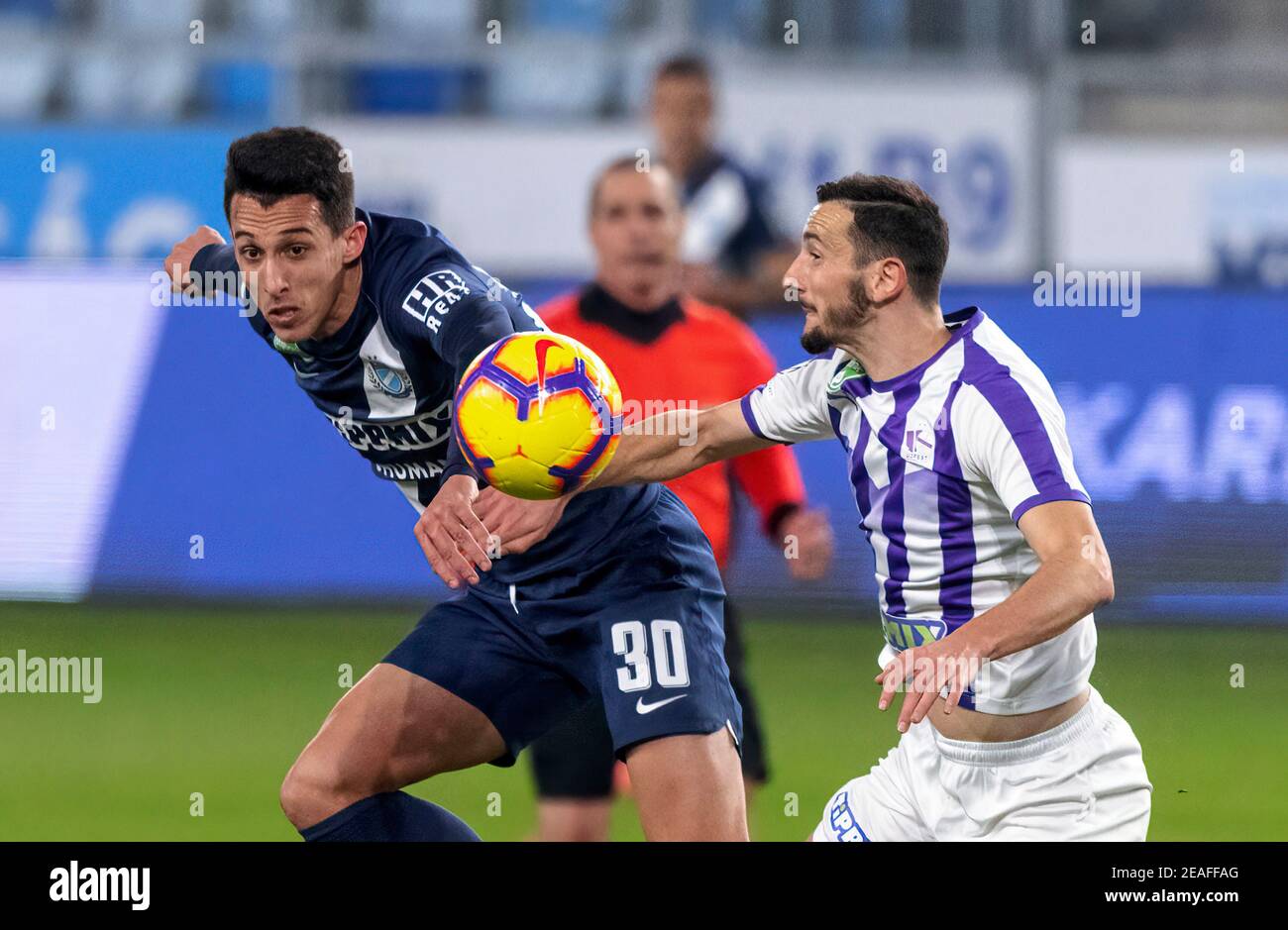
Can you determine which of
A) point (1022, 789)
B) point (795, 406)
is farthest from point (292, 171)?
point (1022, 789)

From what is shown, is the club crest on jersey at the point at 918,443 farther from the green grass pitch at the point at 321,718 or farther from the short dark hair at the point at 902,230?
the green grass pitch at the point at 321,718

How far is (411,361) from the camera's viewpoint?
429 centimetres

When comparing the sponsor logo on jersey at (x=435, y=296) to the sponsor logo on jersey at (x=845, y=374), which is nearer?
the sponsor logo on jersey at (x=845, y=374)

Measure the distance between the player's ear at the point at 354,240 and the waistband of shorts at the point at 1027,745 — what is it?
1.85 metres

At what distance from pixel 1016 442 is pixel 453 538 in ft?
3.83

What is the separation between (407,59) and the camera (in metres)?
11.6

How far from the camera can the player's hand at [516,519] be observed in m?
4.02

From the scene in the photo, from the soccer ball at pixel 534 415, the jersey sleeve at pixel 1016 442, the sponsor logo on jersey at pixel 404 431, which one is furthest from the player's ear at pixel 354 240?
the jersey sleeve at pixel 1016 442

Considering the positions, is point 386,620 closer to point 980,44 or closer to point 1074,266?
point 1074,266

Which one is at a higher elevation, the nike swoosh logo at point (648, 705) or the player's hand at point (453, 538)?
the player's hand at point (453, 538)
